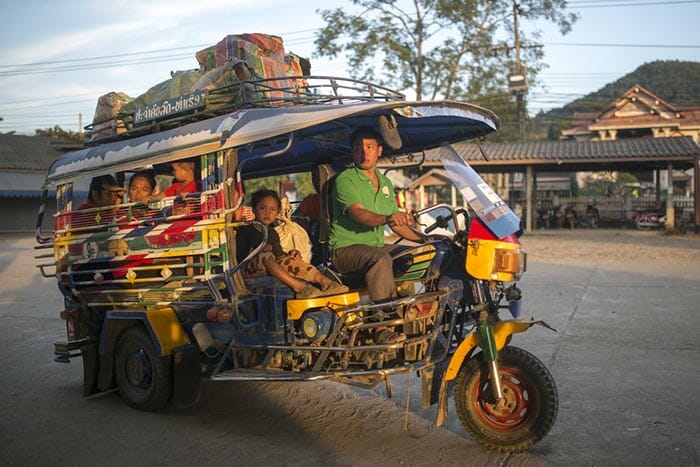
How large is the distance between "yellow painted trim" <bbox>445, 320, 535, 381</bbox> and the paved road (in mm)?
507

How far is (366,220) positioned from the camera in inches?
179

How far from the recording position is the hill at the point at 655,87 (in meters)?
66.3

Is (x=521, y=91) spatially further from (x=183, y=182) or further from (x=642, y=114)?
(x=183, y=182)

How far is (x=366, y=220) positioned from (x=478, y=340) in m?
1.08

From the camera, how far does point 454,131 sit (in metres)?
→ 5.53

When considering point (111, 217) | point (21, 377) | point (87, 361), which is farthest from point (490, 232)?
point (21, 377)

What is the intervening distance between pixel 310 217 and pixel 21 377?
3.11m

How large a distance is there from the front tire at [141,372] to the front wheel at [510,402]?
228cm

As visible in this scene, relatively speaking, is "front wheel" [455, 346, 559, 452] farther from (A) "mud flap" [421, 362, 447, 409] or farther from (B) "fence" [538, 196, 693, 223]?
(B) "fence" [538, 196, 693, 223]

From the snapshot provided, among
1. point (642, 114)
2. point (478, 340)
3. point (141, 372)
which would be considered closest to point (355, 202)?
point (478, 340)

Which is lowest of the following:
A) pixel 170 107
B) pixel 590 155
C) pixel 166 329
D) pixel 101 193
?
pixel 166 329

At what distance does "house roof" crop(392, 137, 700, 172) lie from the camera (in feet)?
81.8

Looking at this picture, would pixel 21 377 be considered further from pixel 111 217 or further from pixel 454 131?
pixel 454 131

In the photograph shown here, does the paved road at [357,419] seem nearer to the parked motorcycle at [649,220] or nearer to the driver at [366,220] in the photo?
the driver at [366,220]
